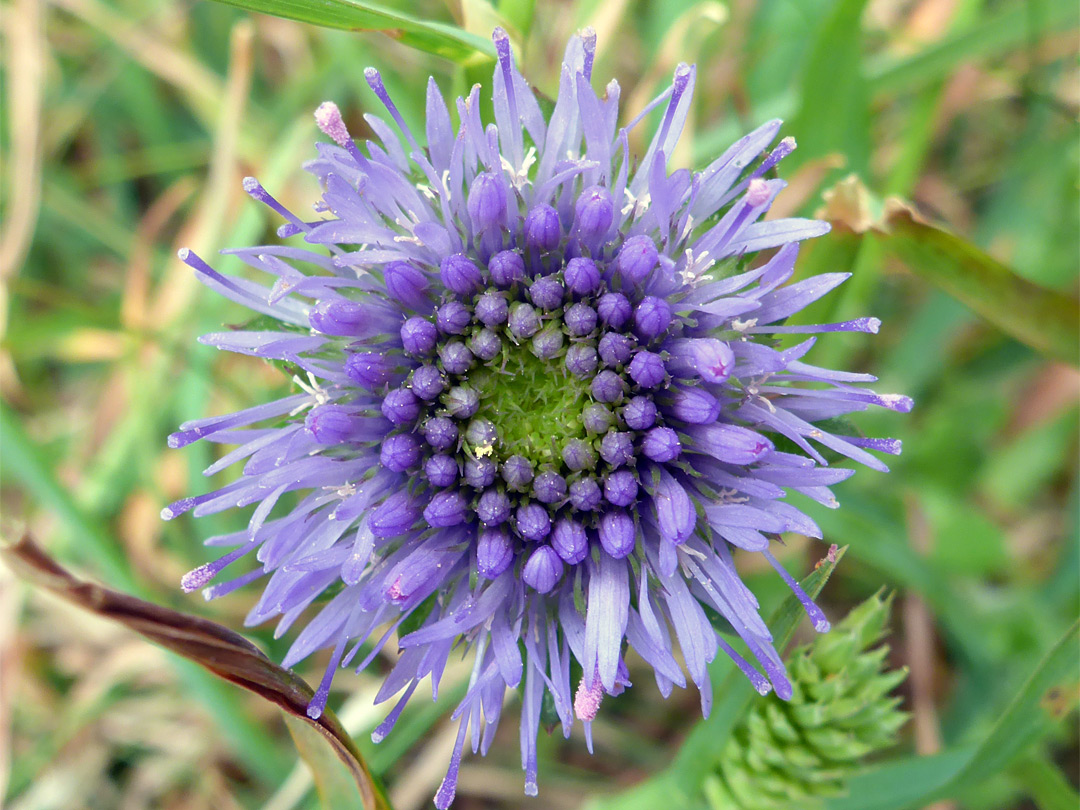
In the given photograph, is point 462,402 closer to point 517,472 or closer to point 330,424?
point 517,472

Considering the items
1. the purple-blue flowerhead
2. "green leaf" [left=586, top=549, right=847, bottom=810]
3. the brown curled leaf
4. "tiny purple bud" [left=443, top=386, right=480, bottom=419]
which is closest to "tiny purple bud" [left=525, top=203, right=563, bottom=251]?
the purple-blue flowerhead

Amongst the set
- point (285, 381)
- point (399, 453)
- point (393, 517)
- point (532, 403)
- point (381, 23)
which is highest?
point (381, 23)

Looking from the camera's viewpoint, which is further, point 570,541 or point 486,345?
point 486,345

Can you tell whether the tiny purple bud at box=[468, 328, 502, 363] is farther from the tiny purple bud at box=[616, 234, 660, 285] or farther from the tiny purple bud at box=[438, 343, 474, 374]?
the tiny purple bud at box=[616, 234, 660, 285]

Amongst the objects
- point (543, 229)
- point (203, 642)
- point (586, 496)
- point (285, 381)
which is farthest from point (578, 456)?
point (285, 381)

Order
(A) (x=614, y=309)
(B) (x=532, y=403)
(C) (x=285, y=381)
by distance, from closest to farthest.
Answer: (A) (x=614, y=309)
(B) (x=532, y=403)
(C) (x=285, y=381)

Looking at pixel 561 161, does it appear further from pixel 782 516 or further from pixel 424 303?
pixel 782 516

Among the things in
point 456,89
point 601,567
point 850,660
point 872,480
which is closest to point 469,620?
point 601,567
